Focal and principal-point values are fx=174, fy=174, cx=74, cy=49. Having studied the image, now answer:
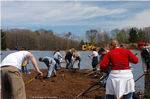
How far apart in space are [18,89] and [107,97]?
1.93 meters

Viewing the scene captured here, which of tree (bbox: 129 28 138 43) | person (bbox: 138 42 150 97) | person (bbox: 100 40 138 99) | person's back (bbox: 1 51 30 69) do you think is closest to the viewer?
person (bbox: 100 40 138 99)

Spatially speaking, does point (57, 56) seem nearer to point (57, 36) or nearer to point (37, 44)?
point (37, 44)

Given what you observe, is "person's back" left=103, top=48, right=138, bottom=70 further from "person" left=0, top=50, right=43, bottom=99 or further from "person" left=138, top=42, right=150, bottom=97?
"person" left=0, top=50, right=43, bottom=99

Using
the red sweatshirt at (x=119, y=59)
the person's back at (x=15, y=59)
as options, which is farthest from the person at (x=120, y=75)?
the person's back at (x=15, y=59)

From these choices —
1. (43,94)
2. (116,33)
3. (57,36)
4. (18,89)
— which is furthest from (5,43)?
(18,89)

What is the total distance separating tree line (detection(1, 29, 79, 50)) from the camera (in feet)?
114

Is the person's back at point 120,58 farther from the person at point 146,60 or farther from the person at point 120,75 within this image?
the person at point 146,60

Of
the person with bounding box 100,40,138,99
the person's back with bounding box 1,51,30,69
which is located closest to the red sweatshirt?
the person with bounding box 100,40,138,99

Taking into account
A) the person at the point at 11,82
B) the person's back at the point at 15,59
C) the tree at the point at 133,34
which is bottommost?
the person at the point at 11,82

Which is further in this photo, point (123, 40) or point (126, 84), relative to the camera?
point (123, 40)

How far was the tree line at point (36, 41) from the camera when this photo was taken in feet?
114

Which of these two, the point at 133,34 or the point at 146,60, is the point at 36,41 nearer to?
the point at 133,34

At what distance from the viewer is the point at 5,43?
120 ft

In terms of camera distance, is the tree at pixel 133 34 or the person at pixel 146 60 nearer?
the person at pixel 146 60
